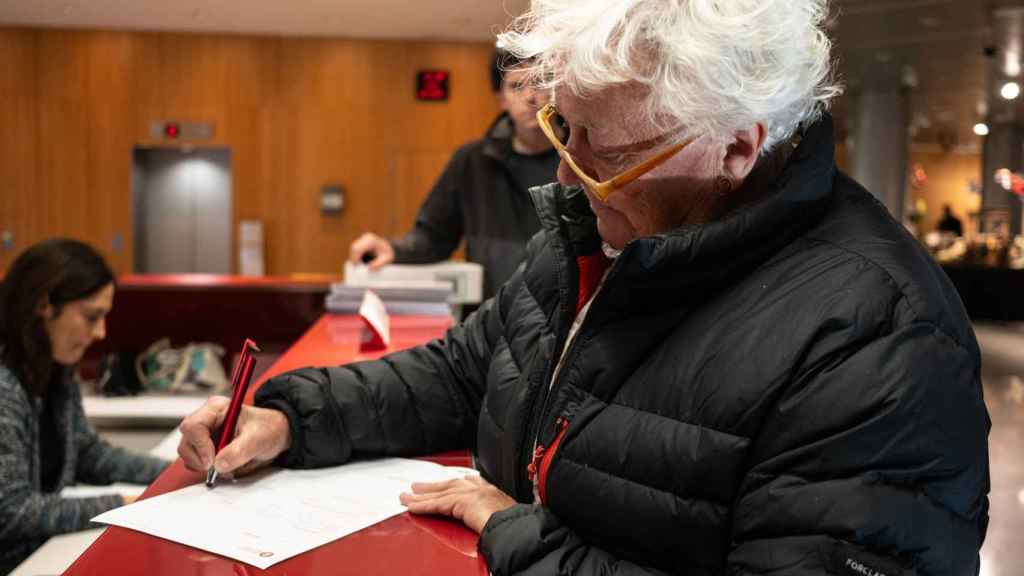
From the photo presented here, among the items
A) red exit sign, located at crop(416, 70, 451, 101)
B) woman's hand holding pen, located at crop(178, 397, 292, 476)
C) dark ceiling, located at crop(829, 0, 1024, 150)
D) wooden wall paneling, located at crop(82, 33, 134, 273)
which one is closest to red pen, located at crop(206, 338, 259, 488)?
woman's hand holding pen, located at crop(178, 397, 292, 476)

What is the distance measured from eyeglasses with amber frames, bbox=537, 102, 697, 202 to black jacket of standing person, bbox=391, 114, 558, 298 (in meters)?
1.92

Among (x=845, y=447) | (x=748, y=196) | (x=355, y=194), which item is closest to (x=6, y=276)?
(x=748, y=196)

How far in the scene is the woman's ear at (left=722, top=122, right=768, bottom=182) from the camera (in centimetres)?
110

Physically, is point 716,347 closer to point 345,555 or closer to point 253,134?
point 345,555

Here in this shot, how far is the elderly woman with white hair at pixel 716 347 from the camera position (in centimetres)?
87

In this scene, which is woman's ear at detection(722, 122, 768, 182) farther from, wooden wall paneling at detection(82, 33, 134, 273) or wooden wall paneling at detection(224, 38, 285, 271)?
wooden wall paneling at detection(82, 33, 134, 273)

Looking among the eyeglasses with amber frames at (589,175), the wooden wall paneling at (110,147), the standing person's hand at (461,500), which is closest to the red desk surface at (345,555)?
the standing person's hand at (461,500)

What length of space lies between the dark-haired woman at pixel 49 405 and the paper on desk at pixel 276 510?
1154mm

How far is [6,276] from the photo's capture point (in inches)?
101

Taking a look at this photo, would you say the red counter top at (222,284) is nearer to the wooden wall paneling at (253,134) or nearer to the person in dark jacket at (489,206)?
the person in dark jacket at (489,206)

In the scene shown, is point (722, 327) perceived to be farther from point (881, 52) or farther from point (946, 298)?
point (881, 52)

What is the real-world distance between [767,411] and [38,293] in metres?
2.22

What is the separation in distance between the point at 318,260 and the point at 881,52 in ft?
19.4

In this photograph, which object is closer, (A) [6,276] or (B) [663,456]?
(B) [663,456]
